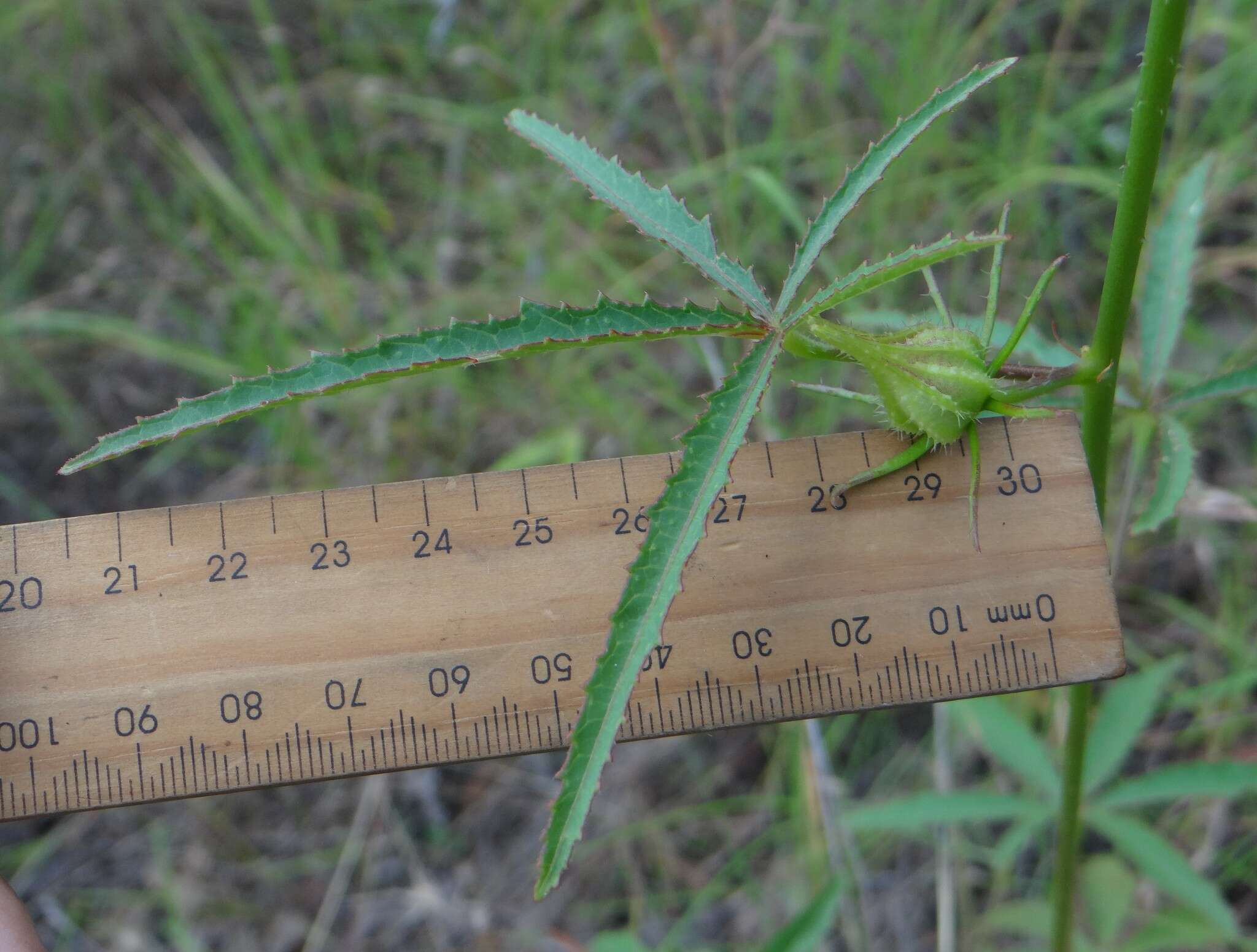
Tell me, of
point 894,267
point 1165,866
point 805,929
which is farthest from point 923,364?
point 1165,866

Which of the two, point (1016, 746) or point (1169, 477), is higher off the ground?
point (1169, 477)

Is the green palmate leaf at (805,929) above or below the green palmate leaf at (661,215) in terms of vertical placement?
below

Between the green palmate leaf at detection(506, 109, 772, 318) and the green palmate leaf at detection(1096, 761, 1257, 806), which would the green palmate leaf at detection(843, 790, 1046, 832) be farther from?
the green palmate leaf at detection(506, 109, 772, 318)

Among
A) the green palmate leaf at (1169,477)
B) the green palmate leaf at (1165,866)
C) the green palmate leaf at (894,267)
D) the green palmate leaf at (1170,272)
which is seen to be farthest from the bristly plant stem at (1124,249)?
the green palmate leaf at (1165,866)

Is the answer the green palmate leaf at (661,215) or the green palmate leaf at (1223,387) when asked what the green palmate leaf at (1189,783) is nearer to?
the green palmate leaf at (1223,387)

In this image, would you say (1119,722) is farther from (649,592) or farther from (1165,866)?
(649,592)
